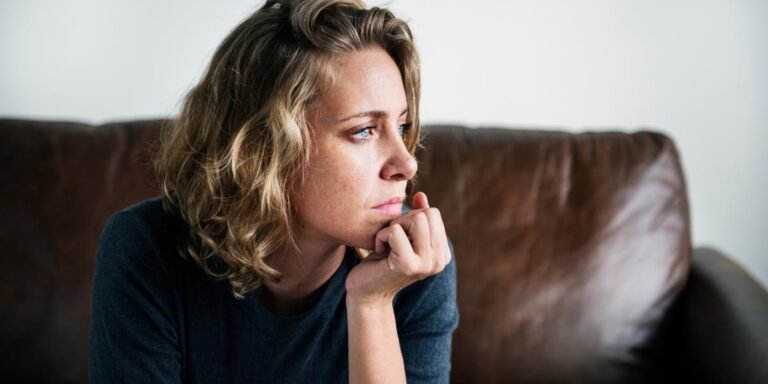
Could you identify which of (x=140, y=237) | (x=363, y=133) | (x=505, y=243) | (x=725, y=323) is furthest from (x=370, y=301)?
(x=725, y=323)

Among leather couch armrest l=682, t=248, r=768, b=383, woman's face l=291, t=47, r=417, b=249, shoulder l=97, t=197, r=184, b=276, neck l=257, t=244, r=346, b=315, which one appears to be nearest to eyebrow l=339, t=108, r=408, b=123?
woman's face l=291, t=47, r=417, b=249

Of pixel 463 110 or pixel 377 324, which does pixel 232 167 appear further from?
pixel 463 110

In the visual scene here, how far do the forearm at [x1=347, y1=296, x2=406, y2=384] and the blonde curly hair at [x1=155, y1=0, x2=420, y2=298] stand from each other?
16 centimetres

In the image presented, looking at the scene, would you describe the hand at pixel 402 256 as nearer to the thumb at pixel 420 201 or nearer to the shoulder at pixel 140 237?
the thumb at pixel 420 201

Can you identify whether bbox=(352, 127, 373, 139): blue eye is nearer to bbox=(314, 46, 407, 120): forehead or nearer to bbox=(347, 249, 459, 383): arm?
bbox=(314, 46, 407, 120): forehead

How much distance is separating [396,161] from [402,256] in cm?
15

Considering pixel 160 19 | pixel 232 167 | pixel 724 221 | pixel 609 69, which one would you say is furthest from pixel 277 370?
pixel 724 221

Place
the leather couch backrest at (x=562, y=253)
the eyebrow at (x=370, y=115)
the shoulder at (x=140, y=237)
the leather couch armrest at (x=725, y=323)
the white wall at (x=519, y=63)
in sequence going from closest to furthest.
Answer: the eyebrow at (x=370, y=115) < the shoulder at (x=140, y=237) < the leather couch armrest at (x=725, y=323) < the leather couch backrest at (x=562, y=253) < the white wall at (x=519, y=63)

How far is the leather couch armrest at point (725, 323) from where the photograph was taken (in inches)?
48.6

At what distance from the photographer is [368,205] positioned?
103 cm

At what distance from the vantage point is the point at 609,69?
1.86 metres

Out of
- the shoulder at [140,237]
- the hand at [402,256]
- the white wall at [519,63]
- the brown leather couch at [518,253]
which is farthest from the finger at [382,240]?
the white wall at [519,63]

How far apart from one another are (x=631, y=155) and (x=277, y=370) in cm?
95

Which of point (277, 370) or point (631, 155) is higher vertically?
point (631, 155)
